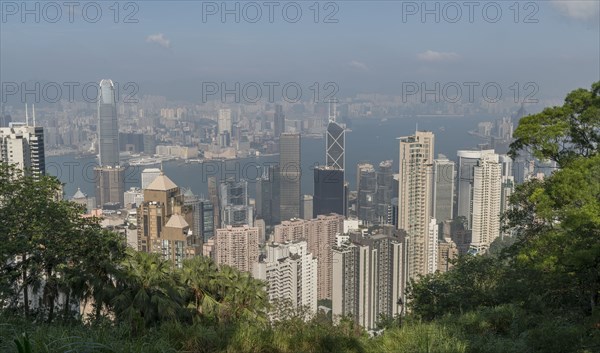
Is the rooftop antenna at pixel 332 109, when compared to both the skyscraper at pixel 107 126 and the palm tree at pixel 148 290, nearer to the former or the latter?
the skyscraper at pixel 107 126

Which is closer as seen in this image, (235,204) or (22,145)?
(22,145)

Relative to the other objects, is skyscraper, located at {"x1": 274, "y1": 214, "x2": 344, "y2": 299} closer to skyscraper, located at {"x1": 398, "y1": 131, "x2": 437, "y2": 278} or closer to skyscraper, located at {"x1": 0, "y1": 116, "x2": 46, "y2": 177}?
skyscraper, located at {"x1": 398, "y1": 131, "x2": 437, "y2": 278}

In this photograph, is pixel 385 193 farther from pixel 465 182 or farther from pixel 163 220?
pixel 163 220

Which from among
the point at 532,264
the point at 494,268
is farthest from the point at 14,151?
the point at 532,264

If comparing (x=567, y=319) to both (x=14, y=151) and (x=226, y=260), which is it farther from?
(x=14, y=151)

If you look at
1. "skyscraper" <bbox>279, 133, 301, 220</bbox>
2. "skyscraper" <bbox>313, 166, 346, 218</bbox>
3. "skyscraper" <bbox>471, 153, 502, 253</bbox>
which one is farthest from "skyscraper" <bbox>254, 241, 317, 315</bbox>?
"skyscraper" <bbox>279, 133, 301, 220</bbox>

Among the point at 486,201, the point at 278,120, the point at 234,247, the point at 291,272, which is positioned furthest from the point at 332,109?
the point at 291,272
